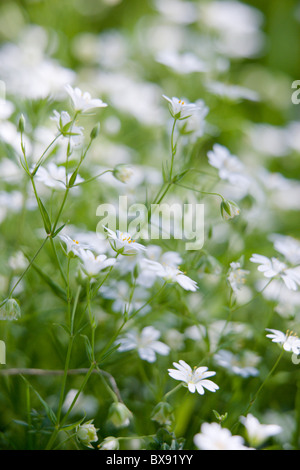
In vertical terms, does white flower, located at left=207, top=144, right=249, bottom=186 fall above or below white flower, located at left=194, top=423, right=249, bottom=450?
above

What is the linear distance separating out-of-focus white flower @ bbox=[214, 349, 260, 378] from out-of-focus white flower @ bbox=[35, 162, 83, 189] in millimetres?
412

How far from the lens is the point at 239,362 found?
0.86 metres

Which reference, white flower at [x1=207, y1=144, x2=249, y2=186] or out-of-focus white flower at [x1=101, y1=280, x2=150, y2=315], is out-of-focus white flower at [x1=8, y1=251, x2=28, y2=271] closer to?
out-of-focus white flower at [x1=101, y1=280, x2=150, y2=315]

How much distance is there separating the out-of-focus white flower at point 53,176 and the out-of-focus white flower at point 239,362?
1.35ft

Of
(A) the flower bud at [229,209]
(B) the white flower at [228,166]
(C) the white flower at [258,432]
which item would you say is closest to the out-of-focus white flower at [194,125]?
(B) the white flower at [228,166]

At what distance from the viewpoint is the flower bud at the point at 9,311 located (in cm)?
67

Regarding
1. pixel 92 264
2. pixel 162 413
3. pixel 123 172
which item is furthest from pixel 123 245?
pixel 162 413

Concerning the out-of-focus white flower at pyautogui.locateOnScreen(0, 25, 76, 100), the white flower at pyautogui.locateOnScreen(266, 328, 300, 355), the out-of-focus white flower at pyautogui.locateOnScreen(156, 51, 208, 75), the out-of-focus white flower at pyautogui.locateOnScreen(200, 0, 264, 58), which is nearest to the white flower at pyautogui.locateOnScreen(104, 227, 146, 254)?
the white flower at pyautogui.locateOnScreen(266, 328, 300, 355)

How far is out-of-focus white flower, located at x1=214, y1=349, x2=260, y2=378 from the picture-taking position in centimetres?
81

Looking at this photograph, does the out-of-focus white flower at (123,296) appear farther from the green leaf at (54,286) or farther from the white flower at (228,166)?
the white flower at (228,166)

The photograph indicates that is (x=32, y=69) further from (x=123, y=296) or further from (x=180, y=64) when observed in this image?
(x=123, y=296)

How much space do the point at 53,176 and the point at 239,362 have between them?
49 cm

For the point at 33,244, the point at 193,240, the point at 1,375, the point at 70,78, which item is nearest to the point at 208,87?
the point at 70,78
